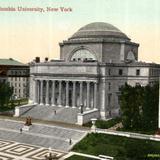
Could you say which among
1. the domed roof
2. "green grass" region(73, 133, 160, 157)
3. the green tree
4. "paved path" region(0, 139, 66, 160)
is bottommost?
"paved path" region(0, 139, 66, 160)

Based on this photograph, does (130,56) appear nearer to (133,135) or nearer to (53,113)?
(53,113)

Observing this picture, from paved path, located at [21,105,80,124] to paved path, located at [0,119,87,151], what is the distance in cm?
696

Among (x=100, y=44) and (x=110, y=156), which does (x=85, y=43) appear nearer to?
(x=100, y=44)

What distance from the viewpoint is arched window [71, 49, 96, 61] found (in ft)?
221

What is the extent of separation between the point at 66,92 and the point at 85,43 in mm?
12242

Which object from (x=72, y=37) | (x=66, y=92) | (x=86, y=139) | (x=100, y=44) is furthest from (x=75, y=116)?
(x=72, y=37)

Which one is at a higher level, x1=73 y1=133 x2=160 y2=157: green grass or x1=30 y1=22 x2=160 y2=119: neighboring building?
x1=30 y1=22 x2=160 y2=119: neighboring building

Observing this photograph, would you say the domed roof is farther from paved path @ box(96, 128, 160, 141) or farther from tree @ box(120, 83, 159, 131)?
paved path @ box(96, 128, 160, 141)

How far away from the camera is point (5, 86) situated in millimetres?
67438

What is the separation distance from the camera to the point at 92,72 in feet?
196

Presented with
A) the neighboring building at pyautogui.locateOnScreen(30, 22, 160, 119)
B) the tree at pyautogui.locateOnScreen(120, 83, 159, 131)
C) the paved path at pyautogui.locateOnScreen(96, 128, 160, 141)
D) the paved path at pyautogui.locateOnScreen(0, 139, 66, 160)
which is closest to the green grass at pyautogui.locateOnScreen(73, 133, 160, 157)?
the paved path at pyautogui.locateOnScreen(96, 128, 160, 141)

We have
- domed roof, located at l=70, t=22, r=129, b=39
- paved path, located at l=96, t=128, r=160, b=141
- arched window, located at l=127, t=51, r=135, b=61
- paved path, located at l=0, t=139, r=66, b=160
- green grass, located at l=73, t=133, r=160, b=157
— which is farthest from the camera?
arched window, located at l=127, t=51, r=135, b=61

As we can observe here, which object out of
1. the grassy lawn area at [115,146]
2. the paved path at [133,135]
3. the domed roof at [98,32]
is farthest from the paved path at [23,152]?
the domed roof at [98,32]

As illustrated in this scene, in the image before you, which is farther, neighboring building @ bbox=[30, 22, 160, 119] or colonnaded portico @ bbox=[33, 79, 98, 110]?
colonnaded portico @ bbox=[33, 79, 98, 110]
